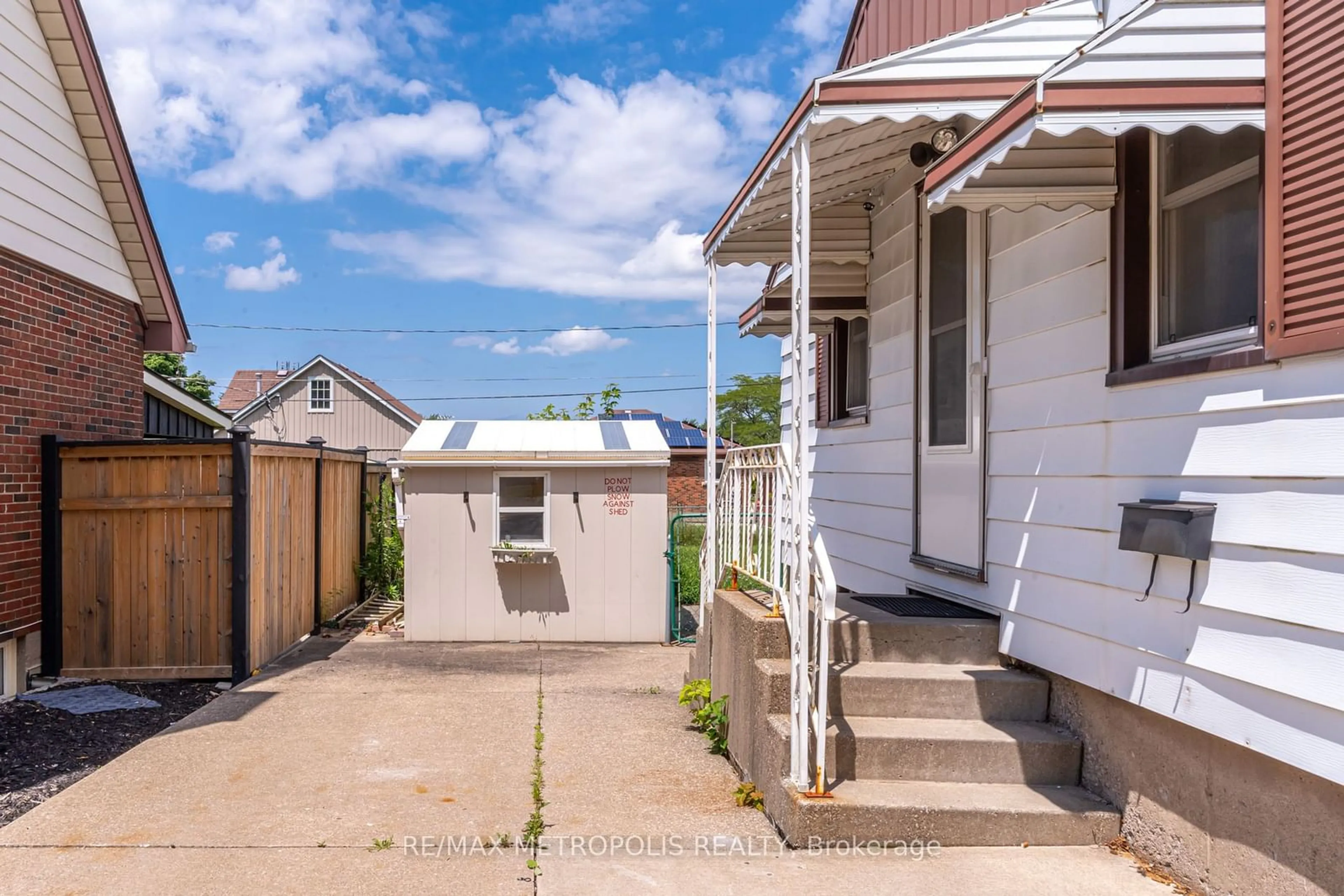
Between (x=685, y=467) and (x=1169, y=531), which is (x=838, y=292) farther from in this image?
(x=685, y=467)

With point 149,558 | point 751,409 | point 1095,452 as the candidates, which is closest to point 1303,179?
point 1095,452

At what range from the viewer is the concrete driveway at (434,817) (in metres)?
3.56

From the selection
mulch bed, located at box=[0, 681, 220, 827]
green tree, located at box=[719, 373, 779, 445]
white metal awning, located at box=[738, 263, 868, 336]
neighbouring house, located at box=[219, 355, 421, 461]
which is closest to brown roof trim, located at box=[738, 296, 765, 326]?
white metal awning, located at box=[738, 263, 868, 336]

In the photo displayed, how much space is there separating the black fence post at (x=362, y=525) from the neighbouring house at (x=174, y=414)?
158 cm

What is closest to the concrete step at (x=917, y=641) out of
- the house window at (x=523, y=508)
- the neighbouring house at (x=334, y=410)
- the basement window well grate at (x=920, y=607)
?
the basement window well grate at (x=920, y=607)

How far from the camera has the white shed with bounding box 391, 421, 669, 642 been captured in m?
9.05

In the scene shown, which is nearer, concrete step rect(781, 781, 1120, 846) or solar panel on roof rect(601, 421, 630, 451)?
concrete step rect(781, 781, 1120, 846)

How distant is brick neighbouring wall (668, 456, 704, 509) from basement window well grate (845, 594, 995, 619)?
2551 cm

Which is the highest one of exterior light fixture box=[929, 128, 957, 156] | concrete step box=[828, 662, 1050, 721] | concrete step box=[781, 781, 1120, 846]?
exterior light fixture box=[929, 128, 957, 156]

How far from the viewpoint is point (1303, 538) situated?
283 cm

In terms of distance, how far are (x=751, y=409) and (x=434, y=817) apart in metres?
53.6

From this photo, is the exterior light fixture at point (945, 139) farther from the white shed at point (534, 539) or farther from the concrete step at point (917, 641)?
the white shed at point (534, 539)

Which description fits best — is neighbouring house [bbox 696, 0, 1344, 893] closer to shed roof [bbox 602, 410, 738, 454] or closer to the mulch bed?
the mulch bed

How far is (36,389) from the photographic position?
6.86m
